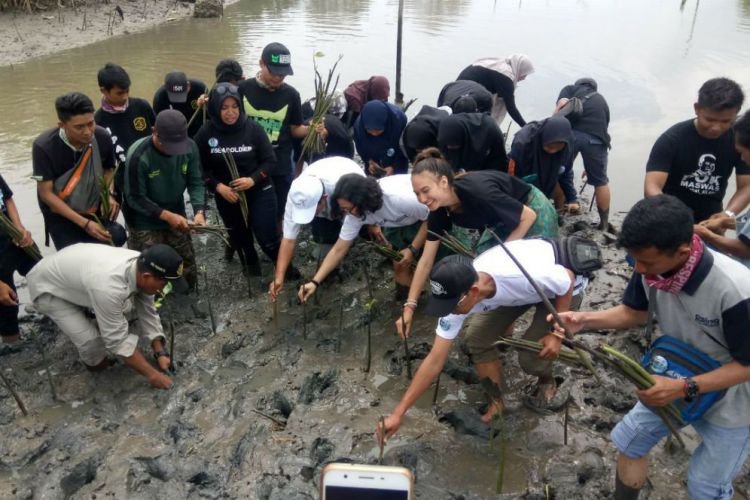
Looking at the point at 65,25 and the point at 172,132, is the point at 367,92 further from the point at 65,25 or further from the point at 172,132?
the point at 65,25

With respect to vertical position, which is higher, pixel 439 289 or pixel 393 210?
pixel 439 289

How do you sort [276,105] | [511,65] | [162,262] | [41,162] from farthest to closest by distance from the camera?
[511,65] → [276,105] → [41,162] → [162,262]

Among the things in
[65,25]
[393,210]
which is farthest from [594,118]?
[65,25]

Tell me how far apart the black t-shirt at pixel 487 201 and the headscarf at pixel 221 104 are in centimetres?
169

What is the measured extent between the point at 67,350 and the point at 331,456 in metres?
2.11

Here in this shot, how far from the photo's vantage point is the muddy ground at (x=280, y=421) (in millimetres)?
2867

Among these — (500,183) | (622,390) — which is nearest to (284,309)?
(500,183)

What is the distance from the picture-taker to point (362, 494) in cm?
182

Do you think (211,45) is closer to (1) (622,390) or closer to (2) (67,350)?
(2) (67,350)

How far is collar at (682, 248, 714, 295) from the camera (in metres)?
1.99

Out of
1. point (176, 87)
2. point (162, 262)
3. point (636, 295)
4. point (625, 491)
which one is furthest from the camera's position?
point (176, 87)

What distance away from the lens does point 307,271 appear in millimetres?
4863

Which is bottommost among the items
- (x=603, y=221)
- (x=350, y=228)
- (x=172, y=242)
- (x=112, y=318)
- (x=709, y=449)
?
(x=603, y=221)

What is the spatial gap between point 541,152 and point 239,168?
2.34 m
